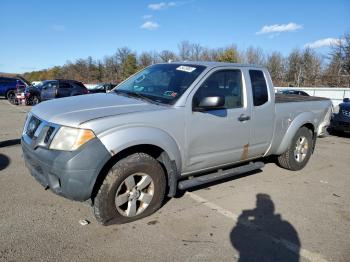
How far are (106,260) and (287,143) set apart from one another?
12.7 feet

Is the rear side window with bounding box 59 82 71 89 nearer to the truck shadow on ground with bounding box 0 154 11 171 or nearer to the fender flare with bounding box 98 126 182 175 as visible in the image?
the truck shadow on ground with bounding box 0 154 11 171

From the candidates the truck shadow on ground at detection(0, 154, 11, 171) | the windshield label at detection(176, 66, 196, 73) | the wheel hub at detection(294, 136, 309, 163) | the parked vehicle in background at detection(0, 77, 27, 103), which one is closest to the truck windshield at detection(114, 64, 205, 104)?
the windshield label at detection(176, 66, 196, 73)

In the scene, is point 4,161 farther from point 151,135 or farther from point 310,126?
point 310,126

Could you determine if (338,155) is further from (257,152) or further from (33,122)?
(33,122)

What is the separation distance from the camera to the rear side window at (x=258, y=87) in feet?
16.7

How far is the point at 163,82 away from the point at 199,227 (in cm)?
198

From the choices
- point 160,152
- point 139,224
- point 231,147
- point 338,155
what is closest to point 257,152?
point 231,147

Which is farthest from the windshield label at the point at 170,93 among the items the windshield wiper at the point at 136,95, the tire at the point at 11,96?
the tire at the point at 11,96

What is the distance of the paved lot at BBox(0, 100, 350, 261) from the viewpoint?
3.28m

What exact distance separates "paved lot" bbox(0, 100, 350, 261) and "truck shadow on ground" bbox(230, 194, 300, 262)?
0.01 m

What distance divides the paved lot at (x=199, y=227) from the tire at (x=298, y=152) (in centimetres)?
72

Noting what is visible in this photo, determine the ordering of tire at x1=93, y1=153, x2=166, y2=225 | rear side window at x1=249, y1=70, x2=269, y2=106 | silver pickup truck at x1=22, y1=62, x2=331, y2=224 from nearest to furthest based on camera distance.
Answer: silver pickup truck at x1=22, y1=62, x2=331, y2=224
tire at x1=93, y1=153, x2=166, y2=225
rear side window at x1=249, y1=70, x2=269, y2=106

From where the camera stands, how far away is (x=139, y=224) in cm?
385

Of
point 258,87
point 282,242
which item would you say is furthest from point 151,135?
point 258,87
